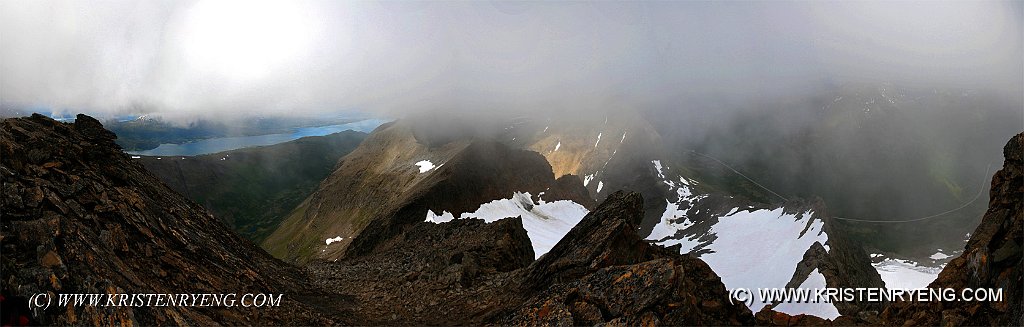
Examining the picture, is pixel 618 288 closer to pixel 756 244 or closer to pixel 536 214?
Answer: pixel 756 244

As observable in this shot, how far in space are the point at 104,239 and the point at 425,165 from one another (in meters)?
156

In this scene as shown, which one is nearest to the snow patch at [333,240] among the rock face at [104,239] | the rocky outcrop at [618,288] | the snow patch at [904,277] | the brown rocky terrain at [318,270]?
the brown rocky terrain at [318,270]

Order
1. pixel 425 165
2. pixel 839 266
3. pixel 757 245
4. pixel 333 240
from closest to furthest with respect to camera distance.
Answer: pixel 839 266
pixel 757 245
pixel 333 240
pixel 425 165

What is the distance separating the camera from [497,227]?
4128cm

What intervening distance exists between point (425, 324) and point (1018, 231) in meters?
23.2

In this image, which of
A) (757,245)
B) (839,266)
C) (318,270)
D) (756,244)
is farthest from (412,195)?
(318,270)

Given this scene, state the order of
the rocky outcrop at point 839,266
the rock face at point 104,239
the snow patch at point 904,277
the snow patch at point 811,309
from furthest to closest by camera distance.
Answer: the snow patch at point 904,277 → the rocky outcrop at point 839,266 → the snow patch at point 811,309 → the rock face at point 104,239

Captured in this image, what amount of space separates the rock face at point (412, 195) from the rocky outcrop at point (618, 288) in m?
60.6

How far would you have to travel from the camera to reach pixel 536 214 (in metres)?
109

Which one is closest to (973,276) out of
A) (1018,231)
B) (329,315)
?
(1018,231)

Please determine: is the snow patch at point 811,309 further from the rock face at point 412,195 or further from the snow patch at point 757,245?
the rock face at point 412,195

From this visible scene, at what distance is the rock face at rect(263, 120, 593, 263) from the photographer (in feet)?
331

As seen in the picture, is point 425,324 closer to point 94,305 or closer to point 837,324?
point 94,305

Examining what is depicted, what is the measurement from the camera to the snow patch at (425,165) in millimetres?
165625
